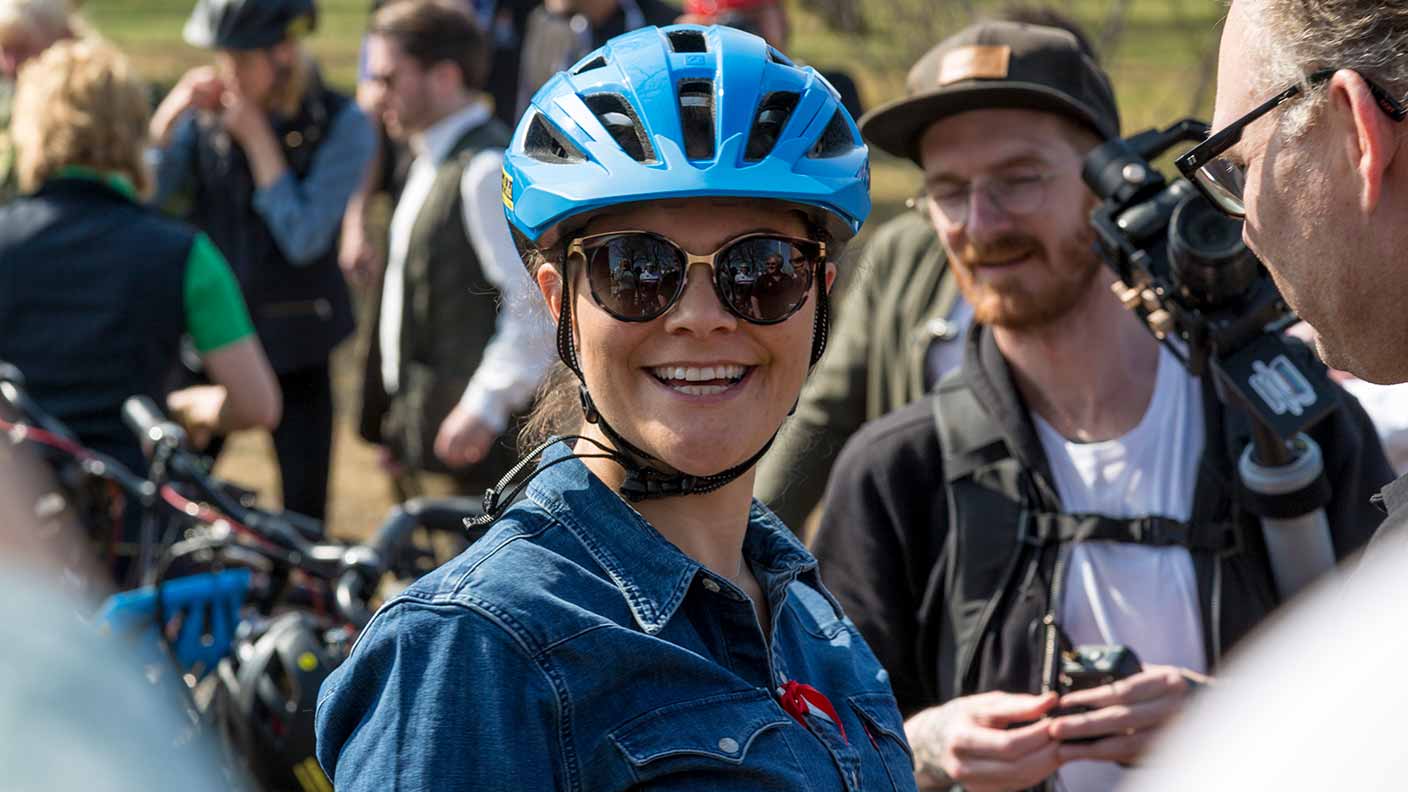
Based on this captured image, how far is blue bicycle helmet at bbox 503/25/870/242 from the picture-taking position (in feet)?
6.65

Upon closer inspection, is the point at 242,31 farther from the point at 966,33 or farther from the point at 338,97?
the point at 966,33

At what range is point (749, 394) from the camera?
6.97ft

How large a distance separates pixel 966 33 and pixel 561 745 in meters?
2.31

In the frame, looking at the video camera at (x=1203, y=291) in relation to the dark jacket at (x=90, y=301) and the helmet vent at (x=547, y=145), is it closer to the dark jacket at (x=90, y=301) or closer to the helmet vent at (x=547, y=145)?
the helmet vent at (x=547, y=145)

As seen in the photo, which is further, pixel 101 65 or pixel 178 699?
pixel 101 65

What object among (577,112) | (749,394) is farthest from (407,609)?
(577,112)

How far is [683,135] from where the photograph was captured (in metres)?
2.05

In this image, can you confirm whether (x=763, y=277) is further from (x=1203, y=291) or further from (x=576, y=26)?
(x=576, y=26)

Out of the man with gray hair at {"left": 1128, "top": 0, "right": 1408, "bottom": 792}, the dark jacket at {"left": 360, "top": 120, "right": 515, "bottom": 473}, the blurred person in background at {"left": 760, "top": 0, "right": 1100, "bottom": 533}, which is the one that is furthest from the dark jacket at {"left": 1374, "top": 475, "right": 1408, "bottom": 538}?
the dark jacket at {"left": 360, "top": 120, "right": 515, "bottom": 473}

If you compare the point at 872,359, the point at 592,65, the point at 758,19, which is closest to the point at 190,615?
the point at 872,359

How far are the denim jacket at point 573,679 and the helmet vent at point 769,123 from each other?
0.45 meters

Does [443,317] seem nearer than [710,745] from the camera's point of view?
No

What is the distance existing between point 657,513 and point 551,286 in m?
0.34

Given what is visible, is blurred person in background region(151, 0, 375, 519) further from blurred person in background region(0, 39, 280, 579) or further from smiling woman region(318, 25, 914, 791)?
smiling woman region(318, 25, 914, 791)
